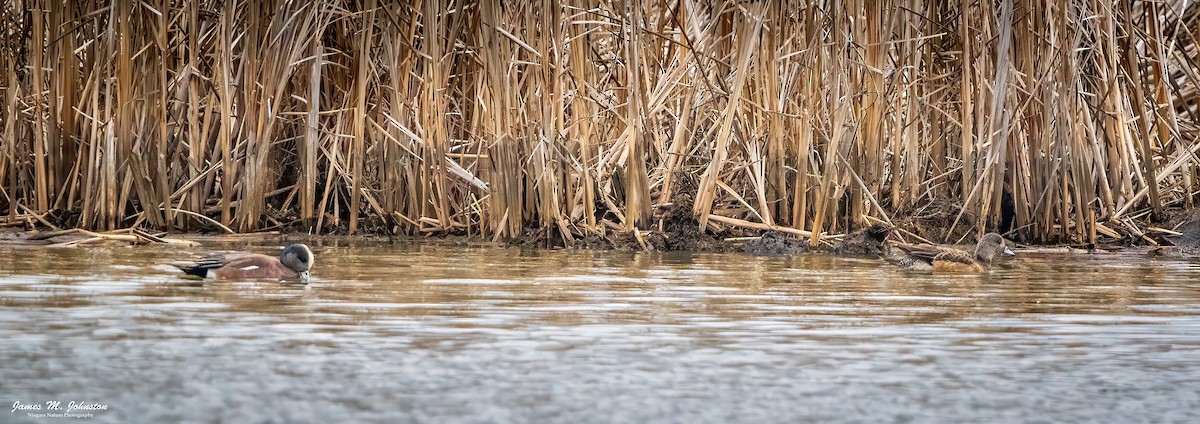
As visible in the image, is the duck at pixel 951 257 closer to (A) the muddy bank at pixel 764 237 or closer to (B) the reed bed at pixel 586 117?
(A) the muddy bank at pixel 764 237

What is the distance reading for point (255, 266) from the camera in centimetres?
801

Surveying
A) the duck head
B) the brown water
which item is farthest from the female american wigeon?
the brown water

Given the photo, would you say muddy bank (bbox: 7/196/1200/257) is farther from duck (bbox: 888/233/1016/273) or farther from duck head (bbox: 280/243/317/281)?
duck head (bbox: 280/243/317/281)

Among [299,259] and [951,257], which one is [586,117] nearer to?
[951,257]

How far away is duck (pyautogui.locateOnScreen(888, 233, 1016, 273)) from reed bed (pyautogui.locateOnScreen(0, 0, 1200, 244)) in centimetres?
77

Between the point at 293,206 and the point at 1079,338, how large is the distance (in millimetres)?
7427

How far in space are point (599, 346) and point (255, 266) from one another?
3.04 metres

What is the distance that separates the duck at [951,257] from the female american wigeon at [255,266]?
3.27 metres

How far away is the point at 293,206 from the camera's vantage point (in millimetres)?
12141

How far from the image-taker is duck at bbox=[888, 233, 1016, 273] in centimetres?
888

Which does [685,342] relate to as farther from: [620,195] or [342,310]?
[620,195]

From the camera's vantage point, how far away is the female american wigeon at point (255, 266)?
25.8ft

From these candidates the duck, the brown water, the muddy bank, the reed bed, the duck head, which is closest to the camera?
the brown water

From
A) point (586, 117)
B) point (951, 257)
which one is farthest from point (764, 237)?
point (951, 257)
